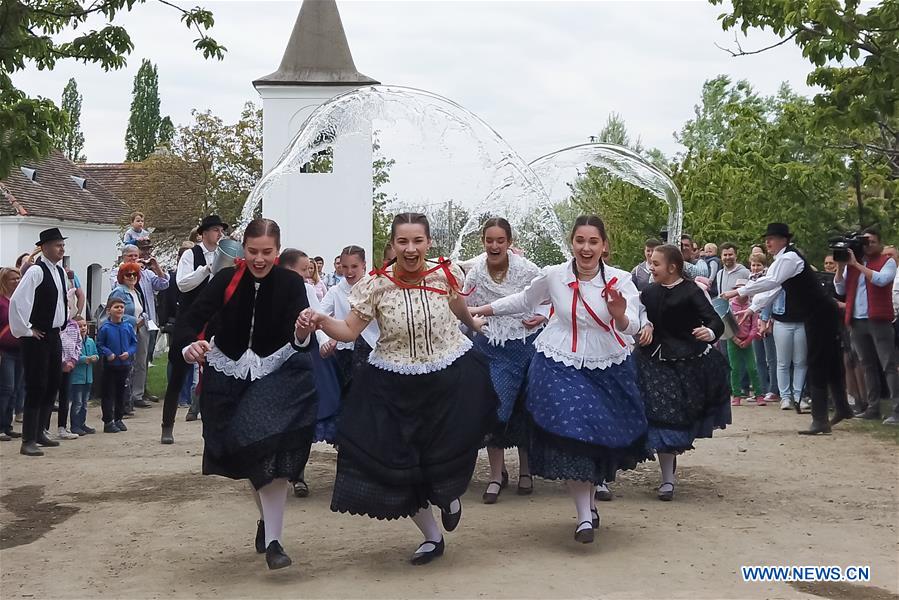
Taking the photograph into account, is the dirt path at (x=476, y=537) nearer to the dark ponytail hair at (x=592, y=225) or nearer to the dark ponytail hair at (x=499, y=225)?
the dark ponytail hair at (x=592, y=225)

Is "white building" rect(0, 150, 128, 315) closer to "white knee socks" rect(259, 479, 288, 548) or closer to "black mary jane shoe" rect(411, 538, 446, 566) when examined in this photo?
"white knee socks" rect(259, 479, 288, 548)

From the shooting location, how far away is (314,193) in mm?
38000

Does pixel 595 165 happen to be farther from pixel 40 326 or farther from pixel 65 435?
pixel 65 435

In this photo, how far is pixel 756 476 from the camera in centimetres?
981

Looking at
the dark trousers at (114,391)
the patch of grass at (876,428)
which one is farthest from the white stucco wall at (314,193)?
the patch of grass at (876,428)

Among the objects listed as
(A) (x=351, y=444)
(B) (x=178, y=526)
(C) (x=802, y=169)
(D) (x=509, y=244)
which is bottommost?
(B) (x=178, y=526)

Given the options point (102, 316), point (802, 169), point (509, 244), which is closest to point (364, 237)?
point (802, 169)

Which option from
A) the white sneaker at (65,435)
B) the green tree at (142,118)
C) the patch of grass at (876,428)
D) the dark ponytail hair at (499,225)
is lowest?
the white sneaker at (65,435)

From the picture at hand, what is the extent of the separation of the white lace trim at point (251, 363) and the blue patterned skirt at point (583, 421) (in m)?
1.68

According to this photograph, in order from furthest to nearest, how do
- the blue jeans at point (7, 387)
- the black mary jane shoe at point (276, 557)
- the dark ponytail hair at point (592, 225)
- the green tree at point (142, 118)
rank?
the green tree at point (142, 118) → the blue jeans at point (7, 387) → the dark ponytail hair at point (592, 225) → the black mary jane shoe at point (276, 557)

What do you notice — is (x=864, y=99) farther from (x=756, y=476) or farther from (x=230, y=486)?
(x=230, y=486)

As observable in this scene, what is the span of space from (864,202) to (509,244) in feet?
68.5

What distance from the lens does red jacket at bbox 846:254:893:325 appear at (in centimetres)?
1333

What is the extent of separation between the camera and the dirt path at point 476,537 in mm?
6242
